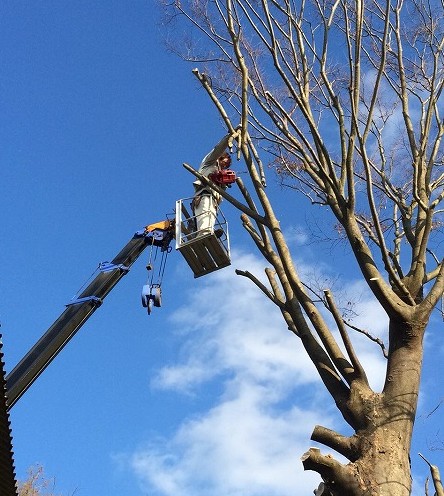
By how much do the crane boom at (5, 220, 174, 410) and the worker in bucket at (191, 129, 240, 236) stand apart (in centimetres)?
163

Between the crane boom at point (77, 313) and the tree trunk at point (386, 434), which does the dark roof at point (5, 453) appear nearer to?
the crane boom at point (77, 313)

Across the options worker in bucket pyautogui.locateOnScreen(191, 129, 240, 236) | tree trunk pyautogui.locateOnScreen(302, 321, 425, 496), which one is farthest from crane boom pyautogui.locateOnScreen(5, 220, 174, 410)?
tree trunk pyautogui.locateOnScreen(302, 321, 425, 496)

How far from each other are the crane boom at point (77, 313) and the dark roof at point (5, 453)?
2.74 ft

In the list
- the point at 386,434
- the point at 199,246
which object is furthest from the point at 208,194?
the point at 386,434

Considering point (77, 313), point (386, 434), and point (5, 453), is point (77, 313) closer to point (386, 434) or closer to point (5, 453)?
point (5, 453)

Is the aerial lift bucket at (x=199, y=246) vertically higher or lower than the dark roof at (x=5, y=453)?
higher

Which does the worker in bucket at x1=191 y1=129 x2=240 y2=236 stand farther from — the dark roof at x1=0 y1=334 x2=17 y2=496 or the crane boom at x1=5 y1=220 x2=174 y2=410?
the dark roof at x1=0 y1=334 x2=17 y2=496

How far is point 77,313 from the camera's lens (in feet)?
27.3

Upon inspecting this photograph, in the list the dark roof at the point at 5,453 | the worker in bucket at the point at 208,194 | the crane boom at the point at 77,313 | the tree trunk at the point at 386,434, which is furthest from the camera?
the worker in bucket at the point at 208,194

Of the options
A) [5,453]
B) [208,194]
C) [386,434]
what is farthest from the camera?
[208,194]

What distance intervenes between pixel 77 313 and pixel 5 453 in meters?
2.48

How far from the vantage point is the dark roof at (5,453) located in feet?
18.8

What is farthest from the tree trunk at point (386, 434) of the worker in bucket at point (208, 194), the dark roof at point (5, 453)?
the worker in bucket at point (208, 194)

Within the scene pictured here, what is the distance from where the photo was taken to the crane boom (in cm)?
735
